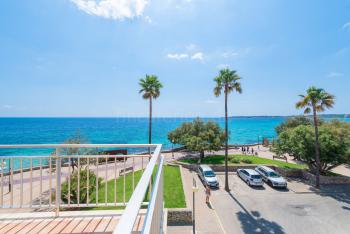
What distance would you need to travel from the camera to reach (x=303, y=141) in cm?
1991

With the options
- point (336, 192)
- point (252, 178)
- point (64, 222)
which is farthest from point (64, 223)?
point (336, 192)

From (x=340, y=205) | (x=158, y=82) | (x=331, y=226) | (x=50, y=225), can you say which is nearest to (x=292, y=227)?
(x=331, y=226)

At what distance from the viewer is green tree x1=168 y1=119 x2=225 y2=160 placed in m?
26.9

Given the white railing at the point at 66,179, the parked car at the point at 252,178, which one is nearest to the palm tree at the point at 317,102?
the parked car at the point at 252,178

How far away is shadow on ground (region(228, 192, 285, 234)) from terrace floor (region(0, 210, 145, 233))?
422 inches

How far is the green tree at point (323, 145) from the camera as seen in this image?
18.4 m

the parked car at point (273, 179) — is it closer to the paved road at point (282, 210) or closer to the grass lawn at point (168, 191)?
the paved road at point (282, 210)

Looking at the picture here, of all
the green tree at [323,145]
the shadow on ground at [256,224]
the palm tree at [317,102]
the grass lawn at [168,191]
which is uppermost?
the palm tree at [317,102]

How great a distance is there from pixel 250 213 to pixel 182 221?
513 centimetres

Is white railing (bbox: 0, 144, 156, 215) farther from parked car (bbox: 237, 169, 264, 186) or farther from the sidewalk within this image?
parked car (bbox: 237, 169, 264, 186)

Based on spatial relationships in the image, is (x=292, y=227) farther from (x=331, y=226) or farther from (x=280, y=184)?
(x=280, y=184)

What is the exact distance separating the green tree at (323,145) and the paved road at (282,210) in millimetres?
2850

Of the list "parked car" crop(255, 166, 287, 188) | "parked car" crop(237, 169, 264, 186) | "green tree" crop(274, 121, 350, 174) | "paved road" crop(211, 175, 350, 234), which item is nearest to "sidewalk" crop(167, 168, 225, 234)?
"paved road" crop(211, 175, 350, 234)

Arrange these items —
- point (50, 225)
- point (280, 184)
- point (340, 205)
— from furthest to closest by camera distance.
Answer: point (280, 184), point (340, 205), point (50, 225)
